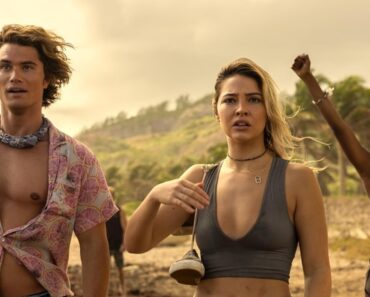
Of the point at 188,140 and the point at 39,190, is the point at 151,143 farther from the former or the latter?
the point at 39,190

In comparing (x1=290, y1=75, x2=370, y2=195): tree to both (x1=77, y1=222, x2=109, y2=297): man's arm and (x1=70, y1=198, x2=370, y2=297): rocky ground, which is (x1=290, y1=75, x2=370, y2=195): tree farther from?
(x1=77, y1=222, x2=109, y2=297): man's arm

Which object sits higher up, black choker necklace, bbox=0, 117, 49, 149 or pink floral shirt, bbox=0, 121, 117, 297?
black choker necklace, bbox=0, 117, 49, 149

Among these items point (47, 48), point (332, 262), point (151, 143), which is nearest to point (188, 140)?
point (151, 143)

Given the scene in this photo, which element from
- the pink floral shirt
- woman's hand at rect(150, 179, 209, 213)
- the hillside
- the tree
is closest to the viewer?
woman's hand at rect(150, 179, 209, 213)

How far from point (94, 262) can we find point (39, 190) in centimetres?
41

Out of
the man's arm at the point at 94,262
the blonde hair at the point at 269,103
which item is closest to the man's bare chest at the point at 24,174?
the man's arm at the point at 94,262

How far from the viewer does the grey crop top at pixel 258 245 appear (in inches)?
122

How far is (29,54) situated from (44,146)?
41 centimetres

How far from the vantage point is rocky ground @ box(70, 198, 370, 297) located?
14.4m

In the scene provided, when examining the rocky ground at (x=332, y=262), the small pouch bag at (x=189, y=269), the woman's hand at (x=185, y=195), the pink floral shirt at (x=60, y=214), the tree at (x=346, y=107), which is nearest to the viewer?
the woman's hand at (x=185, y=195)

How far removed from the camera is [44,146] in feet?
11.6

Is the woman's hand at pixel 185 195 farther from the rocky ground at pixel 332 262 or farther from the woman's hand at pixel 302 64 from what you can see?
the rocky ground at pixel 332 262

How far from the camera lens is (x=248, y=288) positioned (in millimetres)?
3090

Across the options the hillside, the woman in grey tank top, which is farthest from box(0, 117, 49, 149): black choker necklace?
the hillside
